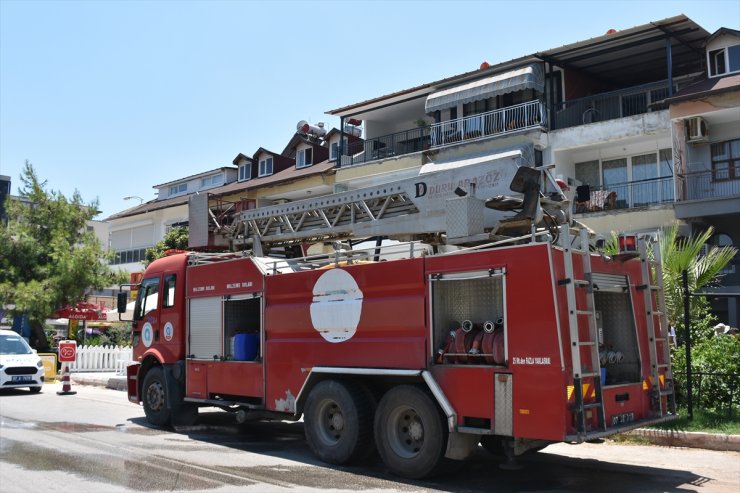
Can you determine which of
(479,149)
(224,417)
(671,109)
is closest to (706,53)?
(671,109)

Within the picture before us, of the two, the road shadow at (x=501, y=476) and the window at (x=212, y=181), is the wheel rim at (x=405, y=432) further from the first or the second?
the window at (x=212, y=181)

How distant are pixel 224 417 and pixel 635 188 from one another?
16.8 meters

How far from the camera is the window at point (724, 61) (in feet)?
73.4

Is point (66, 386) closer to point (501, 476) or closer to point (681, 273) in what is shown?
point (501, 476)

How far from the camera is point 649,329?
8.66 metres

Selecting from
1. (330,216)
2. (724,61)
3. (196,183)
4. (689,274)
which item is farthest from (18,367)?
(196,183)

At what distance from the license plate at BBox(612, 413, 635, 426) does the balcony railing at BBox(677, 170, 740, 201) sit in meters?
16.1

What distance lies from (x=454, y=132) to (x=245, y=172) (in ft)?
52.1

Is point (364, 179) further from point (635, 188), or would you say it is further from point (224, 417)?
point (224, 417)

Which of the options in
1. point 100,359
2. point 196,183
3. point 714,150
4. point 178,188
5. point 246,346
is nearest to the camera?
point 246,346

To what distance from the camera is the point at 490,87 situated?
81.8ft

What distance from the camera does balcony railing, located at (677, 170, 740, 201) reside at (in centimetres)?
2216

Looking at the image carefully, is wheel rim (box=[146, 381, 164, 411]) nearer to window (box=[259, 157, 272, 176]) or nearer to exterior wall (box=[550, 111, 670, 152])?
exterior wall (box=[550, 111, 670, 152])

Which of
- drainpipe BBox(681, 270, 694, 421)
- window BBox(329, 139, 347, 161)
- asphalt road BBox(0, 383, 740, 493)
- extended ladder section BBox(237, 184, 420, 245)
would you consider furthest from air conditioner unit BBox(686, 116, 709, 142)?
window BBox(329, 139, 347, 161)
